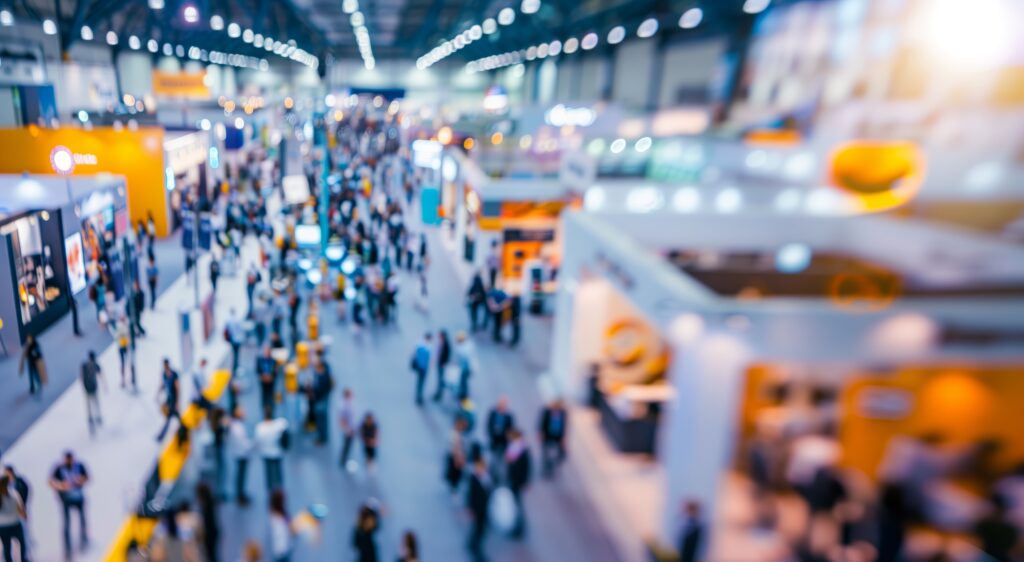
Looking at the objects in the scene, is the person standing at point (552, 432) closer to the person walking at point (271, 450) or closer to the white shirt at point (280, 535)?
the person walking at point (271, 450)

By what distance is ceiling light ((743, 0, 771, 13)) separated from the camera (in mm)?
19109

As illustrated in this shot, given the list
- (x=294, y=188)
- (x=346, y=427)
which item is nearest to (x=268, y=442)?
(x=346, y=427)

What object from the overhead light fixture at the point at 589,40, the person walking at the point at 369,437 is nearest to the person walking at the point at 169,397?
the person walking at the point at 369,437

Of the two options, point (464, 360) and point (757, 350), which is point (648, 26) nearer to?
point (464, 360)

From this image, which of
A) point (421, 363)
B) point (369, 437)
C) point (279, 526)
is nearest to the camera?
point (279, 526)

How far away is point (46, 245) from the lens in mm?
13711

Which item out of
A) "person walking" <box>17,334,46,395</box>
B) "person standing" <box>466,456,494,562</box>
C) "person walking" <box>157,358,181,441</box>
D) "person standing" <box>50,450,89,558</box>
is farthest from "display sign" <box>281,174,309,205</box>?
"person standing" <box>466,456,494,562</box>

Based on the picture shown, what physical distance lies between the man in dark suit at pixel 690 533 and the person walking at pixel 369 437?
3.56 m

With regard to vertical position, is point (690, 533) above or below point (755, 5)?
below

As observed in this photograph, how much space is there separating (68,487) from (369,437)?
2900 millimetres

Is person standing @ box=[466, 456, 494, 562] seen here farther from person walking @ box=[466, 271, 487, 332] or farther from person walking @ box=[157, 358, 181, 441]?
person walking @ box=[466, 271, 487, 332]

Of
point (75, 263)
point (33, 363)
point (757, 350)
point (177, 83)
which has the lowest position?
point (33, 363)

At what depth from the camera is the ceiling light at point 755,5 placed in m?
19.1

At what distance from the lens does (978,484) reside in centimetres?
829
